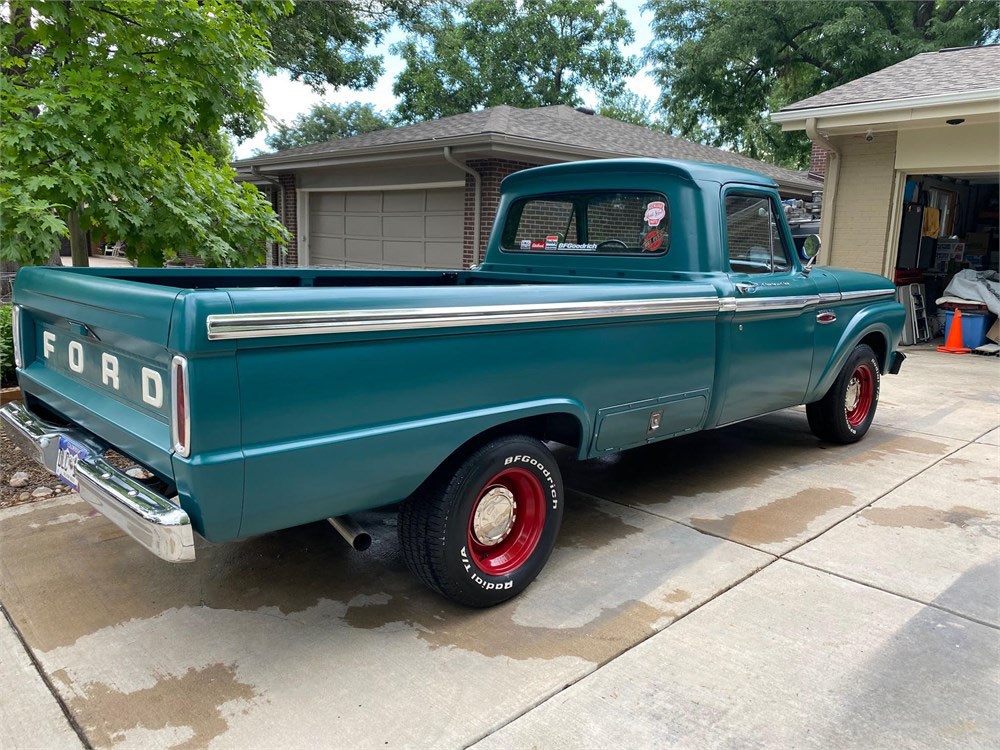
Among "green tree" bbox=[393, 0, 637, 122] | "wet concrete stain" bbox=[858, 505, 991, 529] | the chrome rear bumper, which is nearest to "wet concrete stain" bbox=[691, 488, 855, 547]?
"wet concrete stain" bbox=[858, 505, 991, 529]

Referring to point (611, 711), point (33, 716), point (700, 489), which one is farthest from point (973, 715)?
point (33, 716)

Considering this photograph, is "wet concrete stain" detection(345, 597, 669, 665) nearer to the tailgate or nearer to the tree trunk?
the tailgate

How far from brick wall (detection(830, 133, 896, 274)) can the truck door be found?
7209mm

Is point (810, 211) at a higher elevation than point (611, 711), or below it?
higher

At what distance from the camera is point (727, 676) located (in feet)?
9.48

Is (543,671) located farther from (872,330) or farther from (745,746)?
(872,330)

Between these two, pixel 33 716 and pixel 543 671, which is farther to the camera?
pixel 543 671

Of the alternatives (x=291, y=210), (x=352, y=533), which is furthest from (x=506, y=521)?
(x=291, y=210)

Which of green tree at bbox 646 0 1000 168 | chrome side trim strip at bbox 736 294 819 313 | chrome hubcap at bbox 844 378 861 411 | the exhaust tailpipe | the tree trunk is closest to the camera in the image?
the exhaust tailpipe

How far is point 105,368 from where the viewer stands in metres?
3.02

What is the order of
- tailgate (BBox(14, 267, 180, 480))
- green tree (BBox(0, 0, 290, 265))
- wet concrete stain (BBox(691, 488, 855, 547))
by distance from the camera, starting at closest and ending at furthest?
tailgate (BBox(14, 267, 180, 480)) → wet concrete stain (BBox(691, 488, 855, 547)) → green tree (BBox(0, 0, 290, 265))

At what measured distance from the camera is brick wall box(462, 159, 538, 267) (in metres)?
11.4

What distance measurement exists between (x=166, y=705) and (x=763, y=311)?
3.65 meters

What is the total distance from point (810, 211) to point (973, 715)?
45.4 feet
